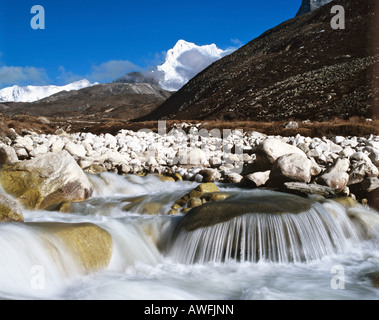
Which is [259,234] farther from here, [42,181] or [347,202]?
[42,181]

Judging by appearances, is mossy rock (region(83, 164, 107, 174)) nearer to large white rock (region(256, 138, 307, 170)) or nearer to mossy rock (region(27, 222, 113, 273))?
large white rock (region(256, 138, 307, 170))

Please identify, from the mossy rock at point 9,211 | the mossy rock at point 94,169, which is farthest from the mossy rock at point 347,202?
the mossy rock at point 94,169

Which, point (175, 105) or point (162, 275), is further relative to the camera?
point (175, 105)

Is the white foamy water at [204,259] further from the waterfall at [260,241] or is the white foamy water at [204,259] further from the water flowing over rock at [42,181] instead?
the water flowing over rock at [42,181]

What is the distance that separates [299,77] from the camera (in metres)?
44.5

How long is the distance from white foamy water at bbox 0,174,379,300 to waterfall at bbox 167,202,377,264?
0.02m

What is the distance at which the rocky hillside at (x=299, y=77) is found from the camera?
33562 mm

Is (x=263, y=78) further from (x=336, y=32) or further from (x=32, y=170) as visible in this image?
(x=32, y=170)

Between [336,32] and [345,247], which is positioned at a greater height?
[336,32]

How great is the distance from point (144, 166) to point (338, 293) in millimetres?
9469

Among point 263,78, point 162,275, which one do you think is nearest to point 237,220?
point 162,275

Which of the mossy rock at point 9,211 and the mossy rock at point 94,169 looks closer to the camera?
the mossy rock at point 9,211

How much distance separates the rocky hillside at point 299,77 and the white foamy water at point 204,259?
22937 millimetres

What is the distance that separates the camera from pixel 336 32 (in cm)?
5181
